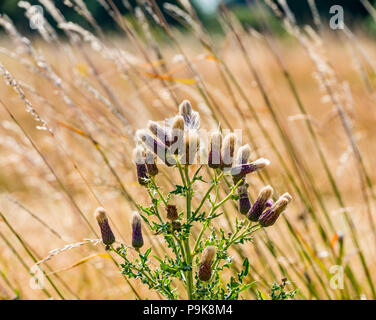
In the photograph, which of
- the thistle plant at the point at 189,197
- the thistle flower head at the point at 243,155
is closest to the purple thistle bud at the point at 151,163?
the thistle plant at the point at 189,197

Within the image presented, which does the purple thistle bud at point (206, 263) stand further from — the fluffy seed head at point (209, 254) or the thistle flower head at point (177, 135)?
the thistle flower head at point (177, 135)

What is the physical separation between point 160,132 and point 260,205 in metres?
0.16

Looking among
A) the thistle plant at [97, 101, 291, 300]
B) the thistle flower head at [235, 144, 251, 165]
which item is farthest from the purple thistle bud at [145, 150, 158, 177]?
the thistle flower head at [235, 144, 251, 165]

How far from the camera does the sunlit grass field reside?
92 cm

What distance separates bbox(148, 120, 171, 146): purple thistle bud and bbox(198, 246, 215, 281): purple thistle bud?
0.14m

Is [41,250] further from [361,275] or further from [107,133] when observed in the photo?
[361,275]

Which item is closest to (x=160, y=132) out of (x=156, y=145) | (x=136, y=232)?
(x=156, y=145)

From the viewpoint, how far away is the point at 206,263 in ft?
1.72

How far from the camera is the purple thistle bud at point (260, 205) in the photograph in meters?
0.57

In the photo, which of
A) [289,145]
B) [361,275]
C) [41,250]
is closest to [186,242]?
[289,145]

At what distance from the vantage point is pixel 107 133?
1.12 m

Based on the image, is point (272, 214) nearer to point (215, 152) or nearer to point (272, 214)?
point (272, 214)

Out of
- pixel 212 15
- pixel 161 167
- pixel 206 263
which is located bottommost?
pixel 206 263
